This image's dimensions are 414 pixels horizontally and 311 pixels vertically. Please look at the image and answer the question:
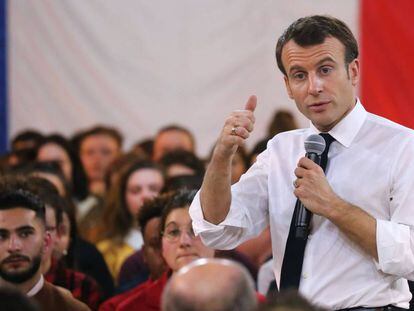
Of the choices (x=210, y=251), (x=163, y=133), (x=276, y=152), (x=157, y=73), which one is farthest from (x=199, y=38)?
(x=276, y=152)

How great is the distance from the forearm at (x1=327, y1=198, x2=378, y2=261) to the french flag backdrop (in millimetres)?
5226

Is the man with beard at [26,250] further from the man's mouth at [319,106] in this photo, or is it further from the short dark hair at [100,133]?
the short dark hair at [100,133]

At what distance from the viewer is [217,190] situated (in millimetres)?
3875

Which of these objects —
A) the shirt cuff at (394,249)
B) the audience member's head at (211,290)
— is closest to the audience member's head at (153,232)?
the shirt cuff at (394,249)

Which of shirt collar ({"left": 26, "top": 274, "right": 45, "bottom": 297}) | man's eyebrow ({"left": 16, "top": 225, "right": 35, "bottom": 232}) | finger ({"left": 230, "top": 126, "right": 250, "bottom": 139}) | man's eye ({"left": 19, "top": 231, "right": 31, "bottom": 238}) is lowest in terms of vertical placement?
shirt collar ({"left": 26, "top": 274, "right": 45, "bottom": 297})

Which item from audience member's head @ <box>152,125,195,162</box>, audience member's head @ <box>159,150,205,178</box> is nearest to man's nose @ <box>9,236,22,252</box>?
audience member's head @ <box>159,150,205,178</box>

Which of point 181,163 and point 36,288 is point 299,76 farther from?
point 181,163

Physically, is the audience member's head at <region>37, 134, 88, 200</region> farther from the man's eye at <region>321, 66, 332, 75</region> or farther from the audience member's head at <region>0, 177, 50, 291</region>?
the man's eye at <region>321, 66, 332, 75</region>

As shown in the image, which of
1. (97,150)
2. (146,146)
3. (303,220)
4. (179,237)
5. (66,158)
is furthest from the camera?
(146,146)

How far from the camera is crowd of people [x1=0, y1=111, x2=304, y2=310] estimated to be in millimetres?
5219

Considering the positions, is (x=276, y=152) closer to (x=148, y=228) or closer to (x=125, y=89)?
(x=148, y=228)

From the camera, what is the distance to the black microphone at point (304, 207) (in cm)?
382

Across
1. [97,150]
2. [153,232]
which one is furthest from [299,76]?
[97,150]

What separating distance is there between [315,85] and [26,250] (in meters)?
1.50
